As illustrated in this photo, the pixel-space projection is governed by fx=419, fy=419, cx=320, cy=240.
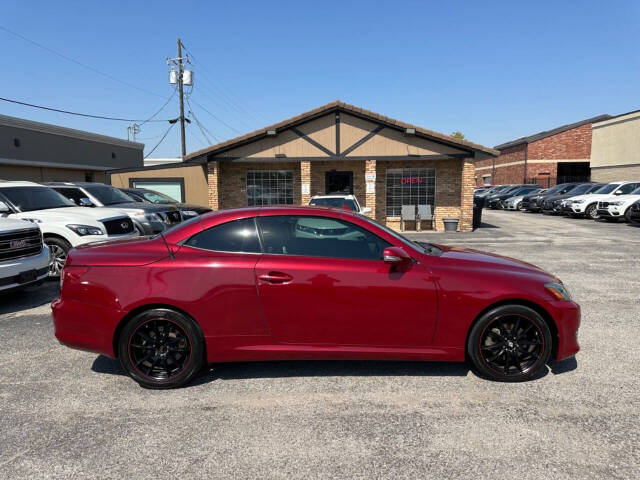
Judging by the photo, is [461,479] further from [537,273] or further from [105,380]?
[105,380]

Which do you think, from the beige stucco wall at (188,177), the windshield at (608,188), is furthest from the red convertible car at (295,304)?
the windshield at (608,188)

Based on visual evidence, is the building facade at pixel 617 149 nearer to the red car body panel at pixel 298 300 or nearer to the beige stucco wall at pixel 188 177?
the beige stucco wall at pixel 188 177

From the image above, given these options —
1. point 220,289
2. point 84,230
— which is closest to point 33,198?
point 84,230

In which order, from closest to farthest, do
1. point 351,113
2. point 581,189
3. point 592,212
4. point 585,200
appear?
point 351,113 → point 592,212 → point 585,200 → point 581,189

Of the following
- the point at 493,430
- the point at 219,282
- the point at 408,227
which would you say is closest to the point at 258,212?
the point at 219,282

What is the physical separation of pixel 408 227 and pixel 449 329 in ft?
47.7

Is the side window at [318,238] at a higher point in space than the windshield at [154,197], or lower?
lower

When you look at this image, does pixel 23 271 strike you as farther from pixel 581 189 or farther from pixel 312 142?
pixel 581 189

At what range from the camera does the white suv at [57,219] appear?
287 inches

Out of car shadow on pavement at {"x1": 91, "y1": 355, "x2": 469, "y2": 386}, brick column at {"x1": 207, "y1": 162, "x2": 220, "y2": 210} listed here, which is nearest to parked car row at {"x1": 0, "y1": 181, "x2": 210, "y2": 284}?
car shadow on pavement at {"x1": 91, "y1": 355, "x2": 469, "y2": 386}

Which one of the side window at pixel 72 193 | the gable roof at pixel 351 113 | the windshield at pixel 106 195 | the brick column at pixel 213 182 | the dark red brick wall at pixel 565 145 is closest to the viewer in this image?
the side window at pixel 72 193

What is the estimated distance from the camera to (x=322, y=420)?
305 cm

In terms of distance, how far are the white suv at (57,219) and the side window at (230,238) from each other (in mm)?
4741

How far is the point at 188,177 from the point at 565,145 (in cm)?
3617
